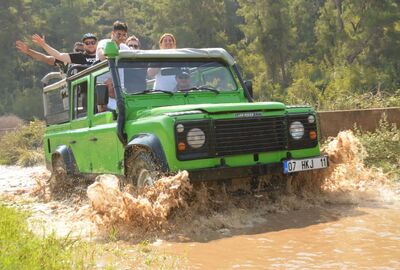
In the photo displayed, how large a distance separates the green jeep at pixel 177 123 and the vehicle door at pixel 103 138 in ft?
0.04

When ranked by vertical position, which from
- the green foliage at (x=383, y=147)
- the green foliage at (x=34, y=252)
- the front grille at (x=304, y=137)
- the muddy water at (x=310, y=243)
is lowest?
the muddy water at (x=310, y=243)

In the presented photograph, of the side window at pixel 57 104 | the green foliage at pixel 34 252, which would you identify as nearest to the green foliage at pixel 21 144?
the side window at pixel 57 104

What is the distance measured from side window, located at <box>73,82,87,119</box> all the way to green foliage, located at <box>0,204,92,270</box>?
2.73 meters

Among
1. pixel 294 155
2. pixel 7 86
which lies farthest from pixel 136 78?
pixel 7 86

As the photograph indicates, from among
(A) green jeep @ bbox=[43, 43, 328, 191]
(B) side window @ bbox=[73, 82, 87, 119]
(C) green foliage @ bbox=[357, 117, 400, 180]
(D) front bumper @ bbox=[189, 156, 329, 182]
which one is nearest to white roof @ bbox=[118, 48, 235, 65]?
(A) green jeep @ bbox=[43, 43, 328, 191]

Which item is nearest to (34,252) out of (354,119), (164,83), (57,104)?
(164,83)

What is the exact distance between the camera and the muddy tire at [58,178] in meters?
8.27

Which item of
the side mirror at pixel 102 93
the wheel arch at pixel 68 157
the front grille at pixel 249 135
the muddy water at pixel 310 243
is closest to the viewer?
the muddy water at pixel 310 243

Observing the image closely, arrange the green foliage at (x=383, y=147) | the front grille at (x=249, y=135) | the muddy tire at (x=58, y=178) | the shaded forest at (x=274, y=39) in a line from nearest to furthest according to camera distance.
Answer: the front grille at (x=249, y=135)
the green foliage at (x=383, y=147)
the muddy tire at (x=58, y=178)
the shaded forest at (x=274, y=39)

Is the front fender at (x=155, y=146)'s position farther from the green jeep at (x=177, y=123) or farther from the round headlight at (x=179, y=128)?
the round headlight at (x=179, y=128)

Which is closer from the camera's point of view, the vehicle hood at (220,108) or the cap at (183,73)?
the vehicle hood at (220,108)

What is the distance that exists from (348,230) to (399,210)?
1045 mm

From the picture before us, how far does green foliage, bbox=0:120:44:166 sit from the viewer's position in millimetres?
17547

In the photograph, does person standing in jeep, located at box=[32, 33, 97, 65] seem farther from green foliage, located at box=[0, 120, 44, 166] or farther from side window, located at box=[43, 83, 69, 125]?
green foliage, located at box=[0, 120, 44, 166]
